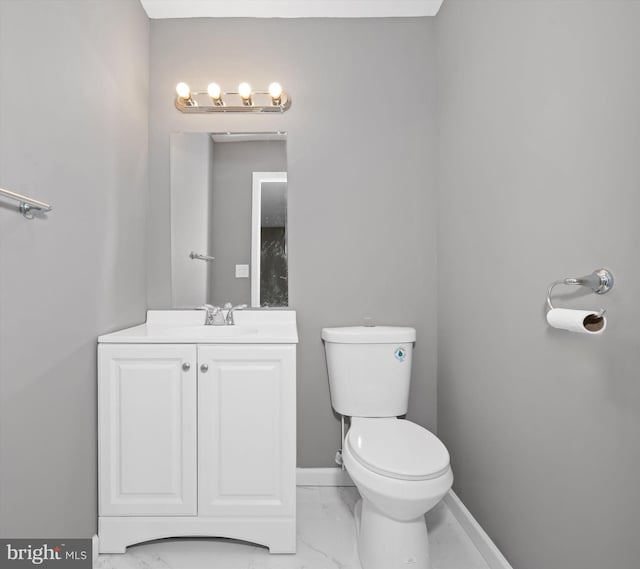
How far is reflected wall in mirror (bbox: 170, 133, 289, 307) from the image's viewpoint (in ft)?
6.61

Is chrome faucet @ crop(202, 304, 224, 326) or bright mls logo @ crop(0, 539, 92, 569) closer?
bright mls logo @ crop(0, 539, 92, 569)

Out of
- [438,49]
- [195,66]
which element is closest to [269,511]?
[195,66]

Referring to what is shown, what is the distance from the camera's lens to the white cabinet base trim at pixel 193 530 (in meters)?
1.46

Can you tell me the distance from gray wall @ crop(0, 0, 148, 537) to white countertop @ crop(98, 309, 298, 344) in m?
0.14

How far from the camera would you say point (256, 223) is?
2021mm

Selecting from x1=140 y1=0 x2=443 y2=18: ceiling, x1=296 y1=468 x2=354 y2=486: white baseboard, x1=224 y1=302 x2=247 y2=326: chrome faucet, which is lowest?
x1=296 y1=468 x2=354 y2=486: white baseboard

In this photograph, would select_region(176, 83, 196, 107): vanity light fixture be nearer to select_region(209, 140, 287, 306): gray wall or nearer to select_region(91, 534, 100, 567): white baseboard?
select_region(209, 140, 287, 306): gray wall

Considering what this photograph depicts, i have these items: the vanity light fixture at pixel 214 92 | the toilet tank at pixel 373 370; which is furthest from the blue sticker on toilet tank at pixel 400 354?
the vanity light fixture at pixel 214 92

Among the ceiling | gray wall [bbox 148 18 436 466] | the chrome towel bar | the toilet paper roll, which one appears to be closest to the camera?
the toilet paper roll

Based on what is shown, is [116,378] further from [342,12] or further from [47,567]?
[342,12]

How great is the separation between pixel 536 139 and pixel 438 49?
3.61 ft

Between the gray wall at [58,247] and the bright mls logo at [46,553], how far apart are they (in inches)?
1.1

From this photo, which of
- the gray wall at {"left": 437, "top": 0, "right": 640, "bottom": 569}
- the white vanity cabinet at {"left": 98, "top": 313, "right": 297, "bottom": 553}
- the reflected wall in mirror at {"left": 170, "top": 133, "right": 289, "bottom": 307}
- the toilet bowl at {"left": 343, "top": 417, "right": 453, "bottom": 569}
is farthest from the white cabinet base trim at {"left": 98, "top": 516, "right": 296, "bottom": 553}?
the reflected wall in mirror at {"left": 170, "top": 133, "right": 289, "bottom": 307}

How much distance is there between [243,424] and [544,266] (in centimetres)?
114
